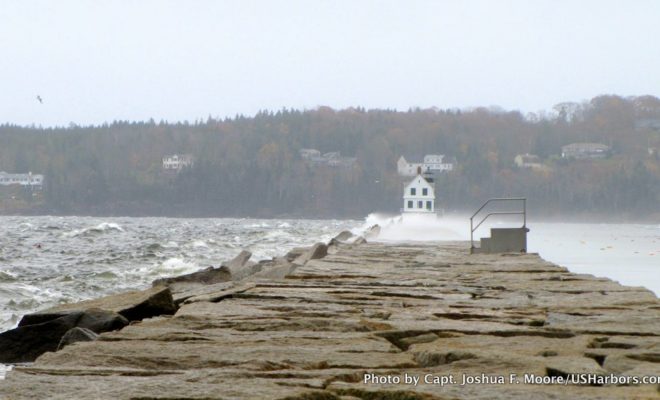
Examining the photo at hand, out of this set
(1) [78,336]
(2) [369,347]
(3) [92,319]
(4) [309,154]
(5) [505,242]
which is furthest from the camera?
(4) [309,154]

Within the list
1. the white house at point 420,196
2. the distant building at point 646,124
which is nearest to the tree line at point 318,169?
the distant building at point 646,124

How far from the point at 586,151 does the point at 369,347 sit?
5414 inches

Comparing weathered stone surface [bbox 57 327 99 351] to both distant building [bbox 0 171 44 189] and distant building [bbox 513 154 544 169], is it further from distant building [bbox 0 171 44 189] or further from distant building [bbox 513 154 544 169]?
distant building [bbox 0 171 44 189]

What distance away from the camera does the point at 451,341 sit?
17.1ft

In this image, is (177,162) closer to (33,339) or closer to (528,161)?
(528,161)

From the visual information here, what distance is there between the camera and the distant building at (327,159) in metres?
150

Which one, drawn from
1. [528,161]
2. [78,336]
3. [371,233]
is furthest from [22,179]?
[78,336]

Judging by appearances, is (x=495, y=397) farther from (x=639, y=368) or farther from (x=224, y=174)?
(x=224, y=174)

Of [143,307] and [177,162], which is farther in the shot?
[177,162]

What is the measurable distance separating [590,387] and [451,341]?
1289mm

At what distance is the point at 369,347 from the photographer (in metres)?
5.04

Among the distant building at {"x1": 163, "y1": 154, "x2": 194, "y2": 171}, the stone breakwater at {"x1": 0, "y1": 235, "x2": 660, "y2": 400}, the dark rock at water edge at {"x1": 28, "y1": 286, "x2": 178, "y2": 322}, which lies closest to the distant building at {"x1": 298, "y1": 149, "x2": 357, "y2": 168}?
the distant building at {"x1": 163, "y1": 154, "x2": 194, "y2": 171}

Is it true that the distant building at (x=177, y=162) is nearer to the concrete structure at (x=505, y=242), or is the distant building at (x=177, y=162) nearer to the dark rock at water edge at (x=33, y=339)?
the concrete structure at (x=505, y=242)

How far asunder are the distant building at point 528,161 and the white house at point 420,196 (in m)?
80.0
